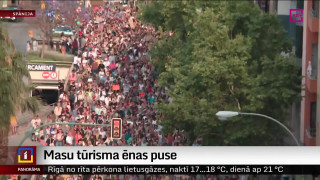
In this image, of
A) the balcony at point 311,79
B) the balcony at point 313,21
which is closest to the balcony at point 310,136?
the balcony at point 311,79

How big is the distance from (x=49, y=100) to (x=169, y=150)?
151 ft

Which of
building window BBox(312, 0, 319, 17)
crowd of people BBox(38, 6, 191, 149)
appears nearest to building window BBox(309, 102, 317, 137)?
building window BBox(312, 0, 319, 17)

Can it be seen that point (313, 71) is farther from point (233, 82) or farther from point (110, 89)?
point (110, 89)

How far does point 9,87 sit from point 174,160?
10.5 m

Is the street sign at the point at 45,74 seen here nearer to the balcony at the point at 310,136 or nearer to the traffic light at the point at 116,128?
the balcony at the point at 310,136

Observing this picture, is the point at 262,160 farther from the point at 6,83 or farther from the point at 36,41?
the point at 36,41

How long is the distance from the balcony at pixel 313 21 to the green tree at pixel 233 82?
7.75 feet

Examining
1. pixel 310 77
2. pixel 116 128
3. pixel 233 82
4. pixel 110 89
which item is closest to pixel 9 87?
pixel 116 128

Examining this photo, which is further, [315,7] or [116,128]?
[315,7]

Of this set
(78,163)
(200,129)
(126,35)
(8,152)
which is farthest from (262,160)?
(126,35)

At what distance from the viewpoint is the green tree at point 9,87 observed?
43969mm

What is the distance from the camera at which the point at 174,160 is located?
34.9 m

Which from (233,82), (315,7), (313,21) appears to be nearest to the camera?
(233,82)

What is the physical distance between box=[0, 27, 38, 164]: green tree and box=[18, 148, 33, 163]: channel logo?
15.5 feet
